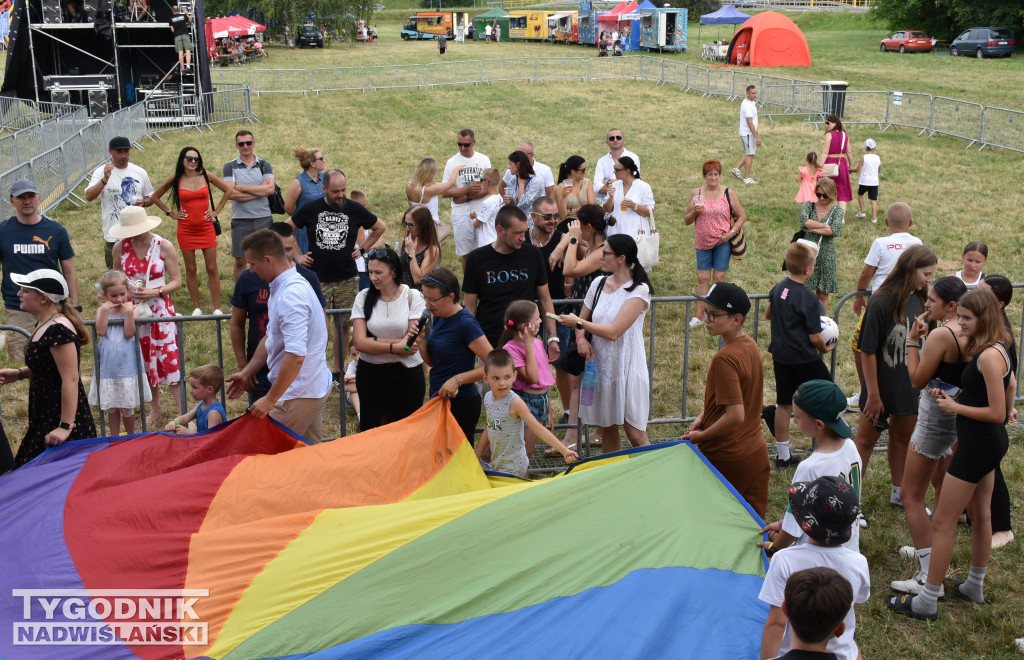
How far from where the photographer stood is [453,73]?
35094mm

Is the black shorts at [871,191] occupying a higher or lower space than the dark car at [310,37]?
lower

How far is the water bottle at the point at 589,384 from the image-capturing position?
6.83 m

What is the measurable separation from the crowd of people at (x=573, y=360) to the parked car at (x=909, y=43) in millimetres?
46012

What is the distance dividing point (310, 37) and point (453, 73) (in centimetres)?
2642

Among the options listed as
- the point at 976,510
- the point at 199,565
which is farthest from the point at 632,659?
the point at 976,510

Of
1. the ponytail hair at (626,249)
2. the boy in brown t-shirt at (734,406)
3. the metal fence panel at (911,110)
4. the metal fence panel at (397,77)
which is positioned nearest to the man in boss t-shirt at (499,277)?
the ponytail hair at (626,249)

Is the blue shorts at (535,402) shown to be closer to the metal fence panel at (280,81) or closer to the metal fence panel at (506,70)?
the metal fence panel at (280,81)

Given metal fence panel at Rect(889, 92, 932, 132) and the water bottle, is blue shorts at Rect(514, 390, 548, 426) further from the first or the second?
metal fence panel at Rect(889, 92, 932, 132)

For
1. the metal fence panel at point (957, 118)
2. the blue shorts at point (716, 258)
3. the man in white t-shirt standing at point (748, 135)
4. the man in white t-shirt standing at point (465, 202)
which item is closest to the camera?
the man in white t-shirt standing at point (465, 202)

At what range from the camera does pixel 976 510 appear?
18.6 ft

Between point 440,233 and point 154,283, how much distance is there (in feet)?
9.41

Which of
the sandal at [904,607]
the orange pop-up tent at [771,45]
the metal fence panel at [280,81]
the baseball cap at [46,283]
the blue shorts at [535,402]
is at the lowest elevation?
the sandal at [904,607]

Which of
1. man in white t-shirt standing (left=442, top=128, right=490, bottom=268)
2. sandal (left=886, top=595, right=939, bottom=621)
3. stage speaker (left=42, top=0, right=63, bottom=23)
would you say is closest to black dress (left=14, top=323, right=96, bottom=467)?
man in white t-shirt standing (left=442, top=128, right=490, bottom=268)

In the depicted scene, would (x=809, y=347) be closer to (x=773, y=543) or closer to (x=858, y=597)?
(x=773, y=543)
